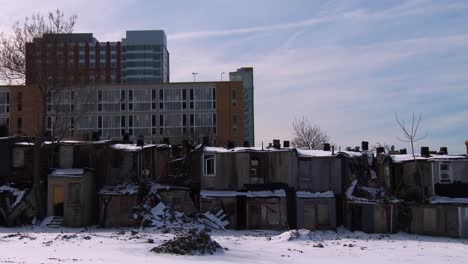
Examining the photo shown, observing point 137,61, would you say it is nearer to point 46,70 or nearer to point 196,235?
point 46,70

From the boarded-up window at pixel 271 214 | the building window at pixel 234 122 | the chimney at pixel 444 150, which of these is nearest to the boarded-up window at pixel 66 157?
the boarded-up window at pixel 271 214

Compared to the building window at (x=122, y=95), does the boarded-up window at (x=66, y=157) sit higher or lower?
lower

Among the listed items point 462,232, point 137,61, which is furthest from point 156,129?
point 462,232

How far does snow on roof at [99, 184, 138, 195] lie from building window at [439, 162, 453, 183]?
70.4ft

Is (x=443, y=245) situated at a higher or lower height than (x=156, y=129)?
lower

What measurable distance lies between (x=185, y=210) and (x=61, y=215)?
8665 mm

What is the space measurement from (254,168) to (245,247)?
1202cm

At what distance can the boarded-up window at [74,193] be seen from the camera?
3794 centimetres

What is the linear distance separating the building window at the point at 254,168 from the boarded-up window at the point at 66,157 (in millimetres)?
13158

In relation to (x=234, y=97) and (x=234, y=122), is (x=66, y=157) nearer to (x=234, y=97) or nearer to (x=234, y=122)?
(x=234, y=122)

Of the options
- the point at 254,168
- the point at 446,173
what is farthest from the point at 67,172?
the point at 446,173

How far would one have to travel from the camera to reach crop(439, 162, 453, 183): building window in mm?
38375

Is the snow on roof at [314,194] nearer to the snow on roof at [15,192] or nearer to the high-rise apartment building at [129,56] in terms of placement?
the snow on roof at [15,192]

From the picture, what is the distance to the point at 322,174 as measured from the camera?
40.7 metres
